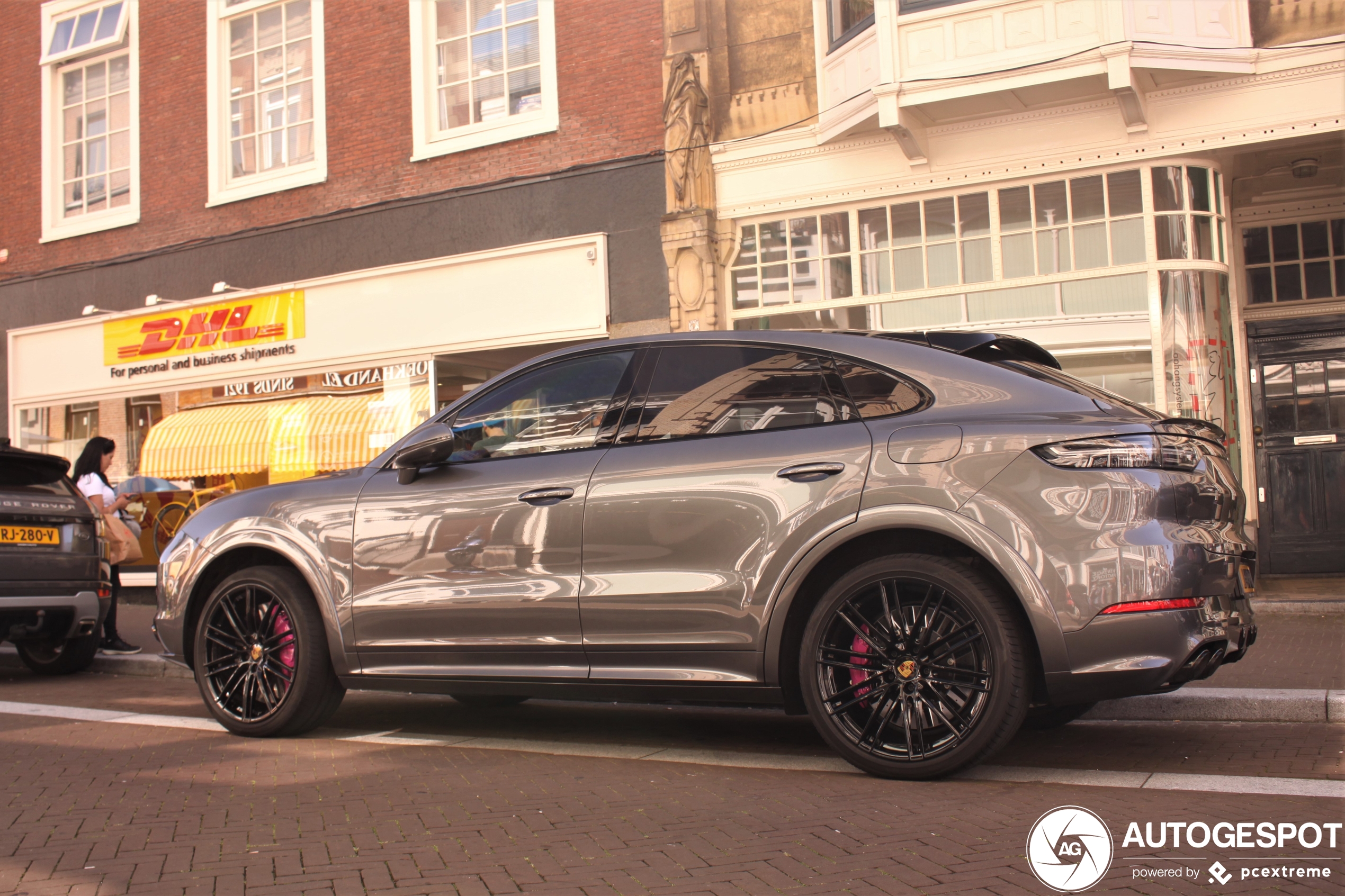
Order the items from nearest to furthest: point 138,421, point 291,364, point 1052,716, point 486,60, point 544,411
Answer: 1. point 1052,716
2. point 544,411
3. point 486,60
4. point 291,364
5. point 138,421

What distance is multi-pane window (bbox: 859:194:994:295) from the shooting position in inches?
459

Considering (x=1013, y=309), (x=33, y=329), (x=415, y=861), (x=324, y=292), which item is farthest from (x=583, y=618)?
(x=33, y=329)

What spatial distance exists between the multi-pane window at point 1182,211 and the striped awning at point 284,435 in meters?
8.28

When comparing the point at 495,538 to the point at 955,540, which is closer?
the point at 955,540

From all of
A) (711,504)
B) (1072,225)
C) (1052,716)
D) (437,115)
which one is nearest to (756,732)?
(1052,716)

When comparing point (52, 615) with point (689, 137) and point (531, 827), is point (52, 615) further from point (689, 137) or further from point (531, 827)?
point (689, 137)

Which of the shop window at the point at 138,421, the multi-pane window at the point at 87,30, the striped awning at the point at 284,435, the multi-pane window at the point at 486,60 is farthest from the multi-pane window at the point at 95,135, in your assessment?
the multi-pane window at the point at 486,60

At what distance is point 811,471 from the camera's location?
176 inches

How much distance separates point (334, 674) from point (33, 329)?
48.5ft

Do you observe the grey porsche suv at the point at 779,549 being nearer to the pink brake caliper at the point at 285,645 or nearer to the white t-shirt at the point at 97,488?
the pink brake caliper at the point at 285,645

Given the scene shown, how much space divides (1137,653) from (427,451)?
294 cm

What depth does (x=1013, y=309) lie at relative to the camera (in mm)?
11461

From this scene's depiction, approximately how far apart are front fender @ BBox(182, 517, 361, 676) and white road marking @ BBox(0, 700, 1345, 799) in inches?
20.9

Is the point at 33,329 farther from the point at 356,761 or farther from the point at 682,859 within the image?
the point at 682,859
